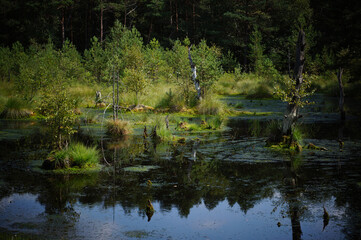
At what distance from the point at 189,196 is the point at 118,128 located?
10425 mm

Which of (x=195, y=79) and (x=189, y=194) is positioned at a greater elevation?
(x=195, y=79)

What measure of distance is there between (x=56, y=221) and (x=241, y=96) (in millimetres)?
32794

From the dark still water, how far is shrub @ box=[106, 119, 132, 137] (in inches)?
162

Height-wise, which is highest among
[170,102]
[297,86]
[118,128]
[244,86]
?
[244,86]

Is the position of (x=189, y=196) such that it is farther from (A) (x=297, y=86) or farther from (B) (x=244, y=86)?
(B) (x=244, y=86)

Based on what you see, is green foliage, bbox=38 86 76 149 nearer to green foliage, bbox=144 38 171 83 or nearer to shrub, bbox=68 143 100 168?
shrub, bbox=68 143 100 168

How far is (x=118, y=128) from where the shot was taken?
19328 mm

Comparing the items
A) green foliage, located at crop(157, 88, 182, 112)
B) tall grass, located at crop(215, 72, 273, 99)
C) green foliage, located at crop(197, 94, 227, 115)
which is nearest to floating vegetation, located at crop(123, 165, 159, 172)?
green foliage, located at crop(197, 94, 227, 115)

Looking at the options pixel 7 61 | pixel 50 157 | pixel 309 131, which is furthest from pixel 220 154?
pixel 7 61

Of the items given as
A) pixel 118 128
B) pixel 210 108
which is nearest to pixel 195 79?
pixel 210 108

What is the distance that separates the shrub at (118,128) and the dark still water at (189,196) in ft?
13.5

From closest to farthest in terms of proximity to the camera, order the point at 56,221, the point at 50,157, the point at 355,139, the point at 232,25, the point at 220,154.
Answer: the point at 56,221, the point at 50,157, the point at 220,154, the point at 355,139, the point at 232,25

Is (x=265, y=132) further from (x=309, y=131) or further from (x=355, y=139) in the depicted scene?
(x=355, y=139)

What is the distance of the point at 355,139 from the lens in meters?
17.0
